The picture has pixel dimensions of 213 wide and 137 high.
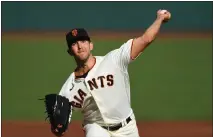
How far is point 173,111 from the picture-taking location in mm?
10016

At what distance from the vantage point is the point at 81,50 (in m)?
3.58

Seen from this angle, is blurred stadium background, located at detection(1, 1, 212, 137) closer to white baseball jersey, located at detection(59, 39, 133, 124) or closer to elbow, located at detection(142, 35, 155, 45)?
white baseball jersey, located at detection(59, 39, 133, 124)

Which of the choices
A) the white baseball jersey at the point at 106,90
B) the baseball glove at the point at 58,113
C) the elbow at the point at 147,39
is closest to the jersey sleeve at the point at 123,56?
the white baseball jersey at the point at 106,90

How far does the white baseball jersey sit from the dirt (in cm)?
433

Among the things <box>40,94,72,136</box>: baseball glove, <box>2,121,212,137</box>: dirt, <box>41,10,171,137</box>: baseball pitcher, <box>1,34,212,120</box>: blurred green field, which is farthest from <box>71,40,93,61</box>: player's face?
<box>1,34,212,120</box>: blurred green field

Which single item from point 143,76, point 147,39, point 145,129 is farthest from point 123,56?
point 143,76

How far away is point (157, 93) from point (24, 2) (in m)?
3.93

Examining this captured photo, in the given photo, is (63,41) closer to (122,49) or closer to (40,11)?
(40,11)

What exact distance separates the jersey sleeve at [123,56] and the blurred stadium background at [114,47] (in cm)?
655

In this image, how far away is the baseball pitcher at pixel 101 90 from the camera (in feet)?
11.7

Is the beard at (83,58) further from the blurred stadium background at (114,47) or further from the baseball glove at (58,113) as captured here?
the blurred stadium background at (114,47)

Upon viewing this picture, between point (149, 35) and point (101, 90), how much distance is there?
2.07ft

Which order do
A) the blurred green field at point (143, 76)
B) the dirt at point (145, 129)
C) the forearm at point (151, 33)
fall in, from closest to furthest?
the forearm at point (151, 33) < the dirt at point (145, 129) < the blurred green field at point (143, 76)

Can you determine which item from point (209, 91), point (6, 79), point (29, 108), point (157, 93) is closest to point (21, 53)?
point (6, 79)
